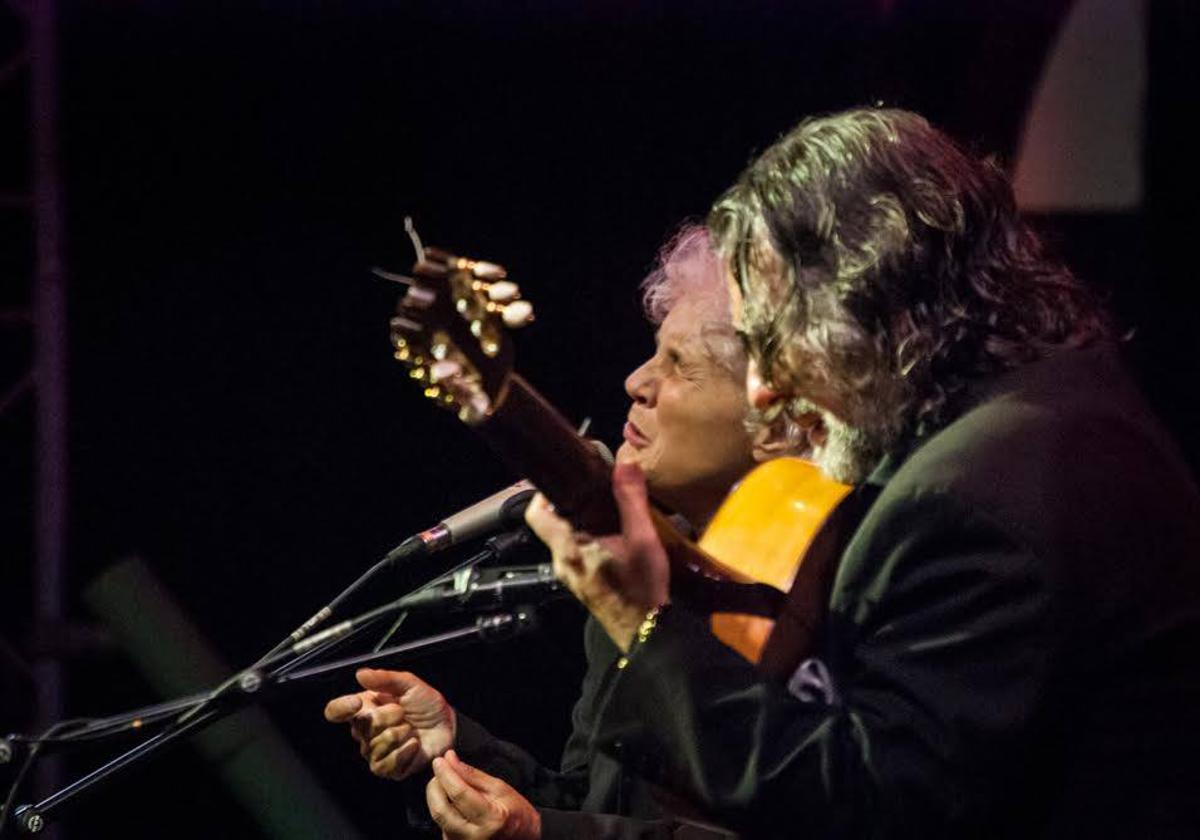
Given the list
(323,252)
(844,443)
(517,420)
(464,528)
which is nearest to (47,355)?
(323,252)

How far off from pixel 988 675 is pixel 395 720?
1.45m

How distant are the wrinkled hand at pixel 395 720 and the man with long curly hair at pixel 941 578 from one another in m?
1.07

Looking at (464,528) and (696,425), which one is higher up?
(464,528)

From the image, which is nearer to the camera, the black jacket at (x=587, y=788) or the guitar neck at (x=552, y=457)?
the guitar neck at (x=552, y=457)

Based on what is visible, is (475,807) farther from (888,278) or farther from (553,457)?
(888,278)

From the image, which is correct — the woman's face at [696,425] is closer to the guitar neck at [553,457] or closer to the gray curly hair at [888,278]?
the gray curly hair at [888,278]

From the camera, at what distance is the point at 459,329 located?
1.81 meters

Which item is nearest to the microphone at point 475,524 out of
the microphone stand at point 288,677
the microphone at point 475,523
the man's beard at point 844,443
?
the microphone at point 475,523

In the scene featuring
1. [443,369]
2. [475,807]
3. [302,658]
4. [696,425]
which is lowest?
[475,807]

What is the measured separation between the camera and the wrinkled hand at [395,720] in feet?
9.23

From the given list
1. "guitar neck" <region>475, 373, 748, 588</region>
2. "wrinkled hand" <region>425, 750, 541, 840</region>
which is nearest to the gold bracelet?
"guitar neck" <region>475, 373, 748, 588</region>

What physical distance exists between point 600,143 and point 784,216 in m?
2.40

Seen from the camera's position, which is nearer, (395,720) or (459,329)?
(459,329)

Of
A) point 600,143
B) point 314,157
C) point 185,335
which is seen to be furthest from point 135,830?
point 600,143
